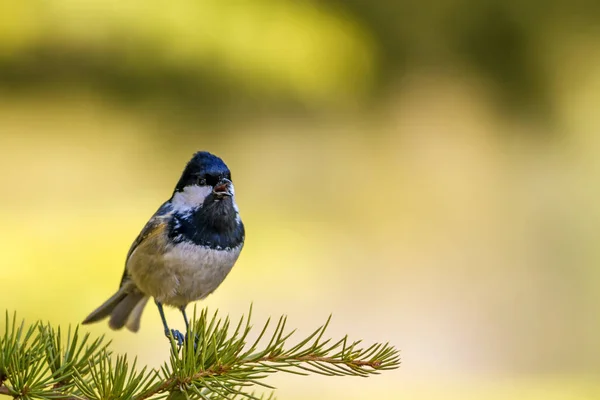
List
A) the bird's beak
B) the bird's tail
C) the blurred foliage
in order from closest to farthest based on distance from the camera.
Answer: the bird's beak → the bird's tail → the blurred foliage

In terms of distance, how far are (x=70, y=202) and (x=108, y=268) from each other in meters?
0.37

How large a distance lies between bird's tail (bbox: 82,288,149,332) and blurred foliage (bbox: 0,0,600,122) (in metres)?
1.39

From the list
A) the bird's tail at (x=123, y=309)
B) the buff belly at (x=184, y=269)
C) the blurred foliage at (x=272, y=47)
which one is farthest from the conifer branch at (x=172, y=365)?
the blurred foliage at (x=272, y=47)

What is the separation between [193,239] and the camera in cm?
133

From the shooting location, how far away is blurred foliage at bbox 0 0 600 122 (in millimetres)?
2684

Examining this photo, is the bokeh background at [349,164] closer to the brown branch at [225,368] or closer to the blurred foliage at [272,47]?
the blurred foliage at [272,47]

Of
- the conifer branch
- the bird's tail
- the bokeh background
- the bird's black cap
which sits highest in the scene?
the bokeh background

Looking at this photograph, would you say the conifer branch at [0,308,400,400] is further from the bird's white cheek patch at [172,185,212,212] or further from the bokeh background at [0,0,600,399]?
the bokeh background at [0,0,600,399]

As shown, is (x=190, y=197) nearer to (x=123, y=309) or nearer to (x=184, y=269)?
(x=184, y=269)

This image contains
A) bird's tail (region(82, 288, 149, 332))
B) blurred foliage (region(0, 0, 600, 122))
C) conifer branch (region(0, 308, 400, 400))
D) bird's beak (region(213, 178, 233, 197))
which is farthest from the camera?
blurred foliage (region(0, 0, 600, 122))

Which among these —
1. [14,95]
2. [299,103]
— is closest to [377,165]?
[299,103]

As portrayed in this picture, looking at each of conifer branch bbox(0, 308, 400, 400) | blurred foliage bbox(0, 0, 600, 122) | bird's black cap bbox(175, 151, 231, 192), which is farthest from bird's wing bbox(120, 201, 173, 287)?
blurred foliage bbox(0, 0, 600, 122)

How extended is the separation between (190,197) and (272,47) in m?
1.71

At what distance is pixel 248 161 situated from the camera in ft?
10.9
